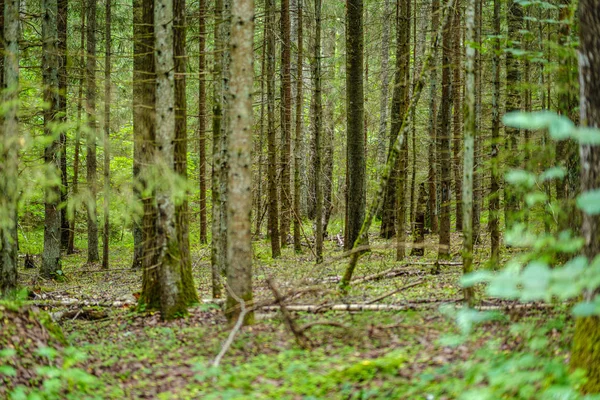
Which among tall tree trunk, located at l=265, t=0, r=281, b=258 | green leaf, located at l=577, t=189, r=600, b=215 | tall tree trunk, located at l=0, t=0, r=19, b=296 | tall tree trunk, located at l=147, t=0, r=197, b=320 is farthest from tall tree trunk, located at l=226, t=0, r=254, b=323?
tall tree trunk, located at l=265, t=0, r=281, b=258

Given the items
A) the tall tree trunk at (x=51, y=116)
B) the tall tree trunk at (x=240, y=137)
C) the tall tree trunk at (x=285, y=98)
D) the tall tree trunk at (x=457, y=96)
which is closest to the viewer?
the tall tree trunk at (x=240, y=137)

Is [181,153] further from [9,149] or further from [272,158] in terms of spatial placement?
[272,158]

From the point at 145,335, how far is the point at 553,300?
225 inches

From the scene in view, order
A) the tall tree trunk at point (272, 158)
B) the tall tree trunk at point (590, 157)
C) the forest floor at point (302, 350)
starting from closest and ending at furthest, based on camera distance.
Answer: the tall tree trunk at point (590, 157) < the forest floor at point (302, 350) < the tall tree trunk at point (272, 158)

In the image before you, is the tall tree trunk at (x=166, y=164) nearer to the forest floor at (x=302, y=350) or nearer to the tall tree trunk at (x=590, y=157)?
the forest floor at (x=302, y=350)

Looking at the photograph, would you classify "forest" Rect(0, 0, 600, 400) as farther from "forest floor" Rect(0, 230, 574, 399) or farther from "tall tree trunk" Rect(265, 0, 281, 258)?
"tall tree trunk" Rect(265, 0, 281, 258)

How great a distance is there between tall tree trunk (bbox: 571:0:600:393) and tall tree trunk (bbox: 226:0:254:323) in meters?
4.41

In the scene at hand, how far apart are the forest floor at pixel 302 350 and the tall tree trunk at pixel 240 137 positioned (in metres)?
A: 0.87

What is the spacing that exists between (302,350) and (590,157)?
158 inches

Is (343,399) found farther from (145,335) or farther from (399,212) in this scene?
(399,212)

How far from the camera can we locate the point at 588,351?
4.08 metres

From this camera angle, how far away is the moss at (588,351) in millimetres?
3919

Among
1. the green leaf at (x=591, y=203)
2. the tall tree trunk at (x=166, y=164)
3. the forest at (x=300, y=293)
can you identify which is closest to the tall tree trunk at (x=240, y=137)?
the forest at (x=300, y=293)

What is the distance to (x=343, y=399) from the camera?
5027 mm
